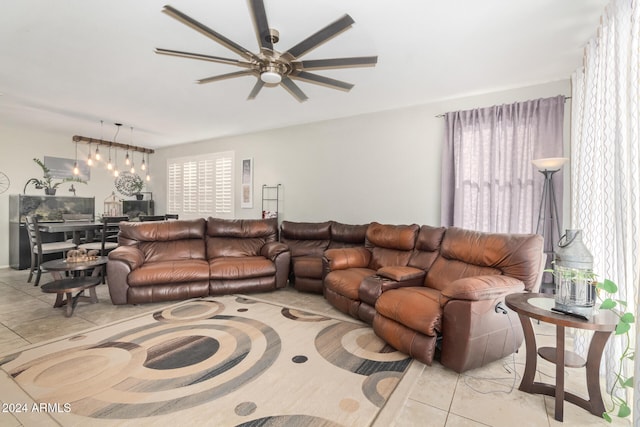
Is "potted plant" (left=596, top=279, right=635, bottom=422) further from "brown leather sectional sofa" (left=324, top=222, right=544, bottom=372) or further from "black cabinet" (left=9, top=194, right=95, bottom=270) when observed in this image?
"black cabinet" (left=9, top=194, right=95, bottom=270)

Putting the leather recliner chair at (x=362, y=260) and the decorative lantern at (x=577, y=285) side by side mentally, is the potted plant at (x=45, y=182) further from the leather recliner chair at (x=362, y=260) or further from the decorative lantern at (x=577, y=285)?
the decorative lantern at (x=577, y=285)

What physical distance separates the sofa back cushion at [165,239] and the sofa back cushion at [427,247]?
10.4 ft

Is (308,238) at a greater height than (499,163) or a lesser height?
lesser

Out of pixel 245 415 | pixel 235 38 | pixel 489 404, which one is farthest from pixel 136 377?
pixel 235 38

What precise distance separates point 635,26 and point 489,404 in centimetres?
238

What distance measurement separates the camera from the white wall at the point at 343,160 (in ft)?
13.7

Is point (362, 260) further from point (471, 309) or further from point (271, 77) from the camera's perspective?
point (271, 77)

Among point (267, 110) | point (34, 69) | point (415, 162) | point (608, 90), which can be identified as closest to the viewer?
point (608, 90)

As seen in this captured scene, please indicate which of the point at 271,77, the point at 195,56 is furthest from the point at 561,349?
the point at 195,56

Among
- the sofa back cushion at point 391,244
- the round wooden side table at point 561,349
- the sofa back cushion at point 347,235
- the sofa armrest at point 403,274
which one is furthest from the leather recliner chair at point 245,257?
the round wooden side table at point 561,349

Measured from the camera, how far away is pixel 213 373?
2.19 metres

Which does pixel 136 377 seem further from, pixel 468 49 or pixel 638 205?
pixel 468 49

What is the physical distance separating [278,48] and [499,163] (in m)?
2.90

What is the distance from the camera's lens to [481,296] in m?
2.14
